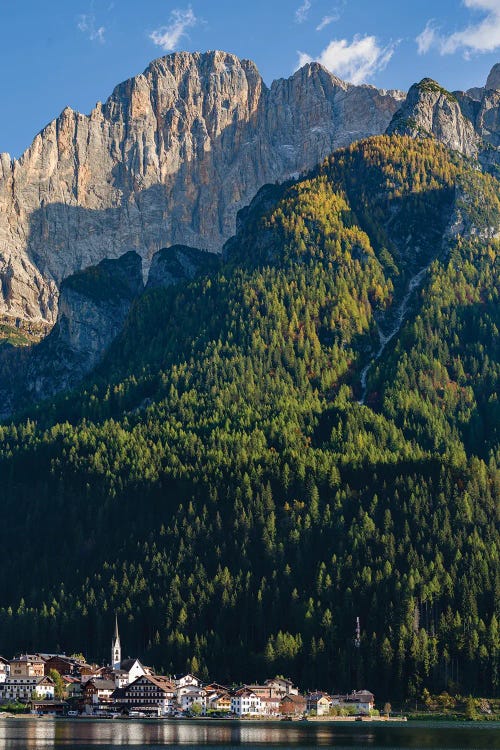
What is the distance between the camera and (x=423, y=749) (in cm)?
17212

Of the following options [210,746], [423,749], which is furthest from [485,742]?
[210,746]

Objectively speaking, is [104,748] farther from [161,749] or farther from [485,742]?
[485,742]

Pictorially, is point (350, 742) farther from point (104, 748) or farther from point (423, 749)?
point (104, 748)

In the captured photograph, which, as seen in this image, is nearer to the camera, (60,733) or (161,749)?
(161,749)

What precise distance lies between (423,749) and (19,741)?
43.5 metres

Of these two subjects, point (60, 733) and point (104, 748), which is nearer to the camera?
point (104, 748)

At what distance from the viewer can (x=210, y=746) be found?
571ft

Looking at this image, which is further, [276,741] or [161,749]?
[276,741]

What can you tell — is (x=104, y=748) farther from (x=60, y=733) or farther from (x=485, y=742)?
(x=485, y=742)

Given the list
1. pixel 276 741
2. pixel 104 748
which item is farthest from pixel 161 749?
pixel 276 741

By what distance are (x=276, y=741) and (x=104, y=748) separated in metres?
26.8

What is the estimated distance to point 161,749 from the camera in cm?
16788

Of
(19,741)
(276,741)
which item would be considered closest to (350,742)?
(276,741)

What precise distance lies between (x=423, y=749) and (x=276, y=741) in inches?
777
